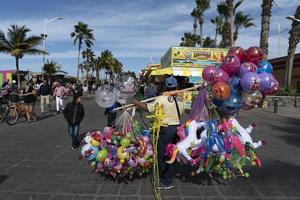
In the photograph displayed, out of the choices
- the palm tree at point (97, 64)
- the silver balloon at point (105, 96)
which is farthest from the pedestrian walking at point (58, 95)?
the palm tree at point (97, 64)

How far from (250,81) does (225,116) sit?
741 millimetres

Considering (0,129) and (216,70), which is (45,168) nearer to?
(216,70)

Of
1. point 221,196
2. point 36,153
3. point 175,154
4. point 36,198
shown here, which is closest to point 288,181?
point 221,196

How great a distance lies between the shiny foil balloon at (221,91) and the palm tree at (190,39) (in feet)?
216

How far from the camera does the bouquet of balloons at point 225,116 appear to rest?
5.80 meters

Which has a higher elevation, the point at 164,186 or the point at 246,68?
the point at 246,68

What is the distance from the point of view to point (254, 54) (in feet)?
19.8

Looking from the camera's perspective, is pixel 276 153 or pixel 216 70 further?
pixel 276 153

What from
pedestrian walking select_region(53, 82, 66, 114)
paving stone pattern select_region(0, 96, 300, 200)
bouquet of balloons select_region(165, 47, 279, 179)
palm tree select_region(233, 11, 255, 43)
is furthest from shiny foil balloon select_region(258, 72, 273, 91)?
palm tree select_region(233, 11, 255, 43)

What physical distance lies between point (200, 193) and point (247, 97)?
5.13 ft

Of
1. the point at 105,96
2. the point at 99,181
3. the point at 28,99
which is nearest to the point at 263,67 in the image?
the point at 105,96

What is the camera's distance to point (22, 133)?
1204 centimetres

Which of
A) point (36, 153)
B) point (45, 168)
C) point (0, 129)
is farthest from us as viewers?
point (0, 129)

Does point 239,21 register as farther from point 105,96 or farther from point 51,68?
point 105,96
